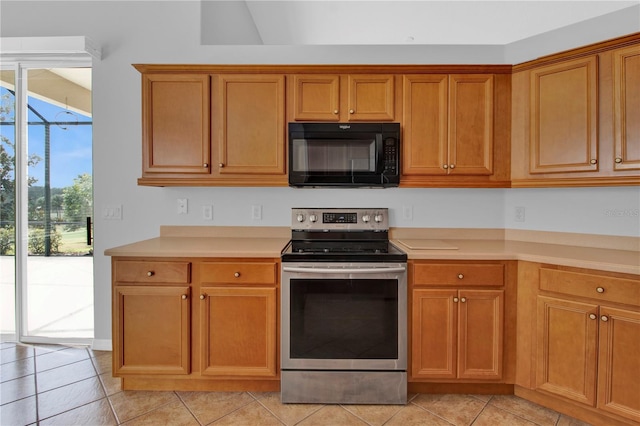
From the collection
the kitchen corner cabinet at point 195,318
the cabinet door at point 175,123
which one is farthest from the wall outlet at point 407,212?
the cabinet door at point 175,123

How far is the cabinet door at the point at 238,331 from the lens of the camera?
1927 mm

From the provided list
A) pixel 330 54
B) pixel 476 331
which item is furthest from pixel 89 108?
pixel 476 331

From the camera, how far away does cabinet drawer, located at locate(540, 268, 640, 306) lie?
1567mm

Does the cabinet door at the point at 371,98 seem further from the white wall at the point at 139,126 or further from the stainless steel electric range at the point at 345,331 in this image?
the stainless steel electric range at the point at 345,331

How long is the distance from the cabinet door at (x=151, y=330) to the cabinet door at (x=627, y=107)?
104 inches

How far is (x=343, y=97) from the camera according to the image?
7.30 feet

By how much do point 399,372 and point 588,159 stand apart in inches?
66.4

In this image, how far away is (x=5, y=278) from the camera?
107 inches

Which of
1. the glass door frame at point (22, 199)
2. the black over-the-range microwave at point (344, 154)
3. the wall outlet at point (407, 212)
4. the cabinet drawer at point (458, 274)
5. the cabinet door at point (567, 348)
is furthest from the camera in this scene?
the glass door frame at point (22, 199)

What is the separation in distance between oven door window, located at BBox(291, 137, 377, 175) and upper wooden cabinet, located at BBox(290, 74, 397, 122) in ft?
0.56

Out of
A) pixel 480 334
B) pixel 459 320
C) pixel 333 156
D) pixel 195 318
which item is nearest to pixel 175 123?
pixel 333 156

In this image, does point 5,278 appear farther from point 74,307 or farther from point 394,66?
point 394,66

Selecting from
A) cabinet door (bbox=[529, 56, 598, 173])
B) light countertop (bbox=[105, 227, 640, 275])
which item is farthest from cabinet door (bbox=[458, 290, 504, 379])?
cabinet door (bbox=[529, 56, 598, 173])

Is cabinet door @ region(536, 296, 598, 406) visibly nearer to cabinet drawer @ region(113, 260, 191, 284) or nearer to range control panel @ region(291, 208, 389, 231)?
range control panel @ region(291, 208, 389, 231)
